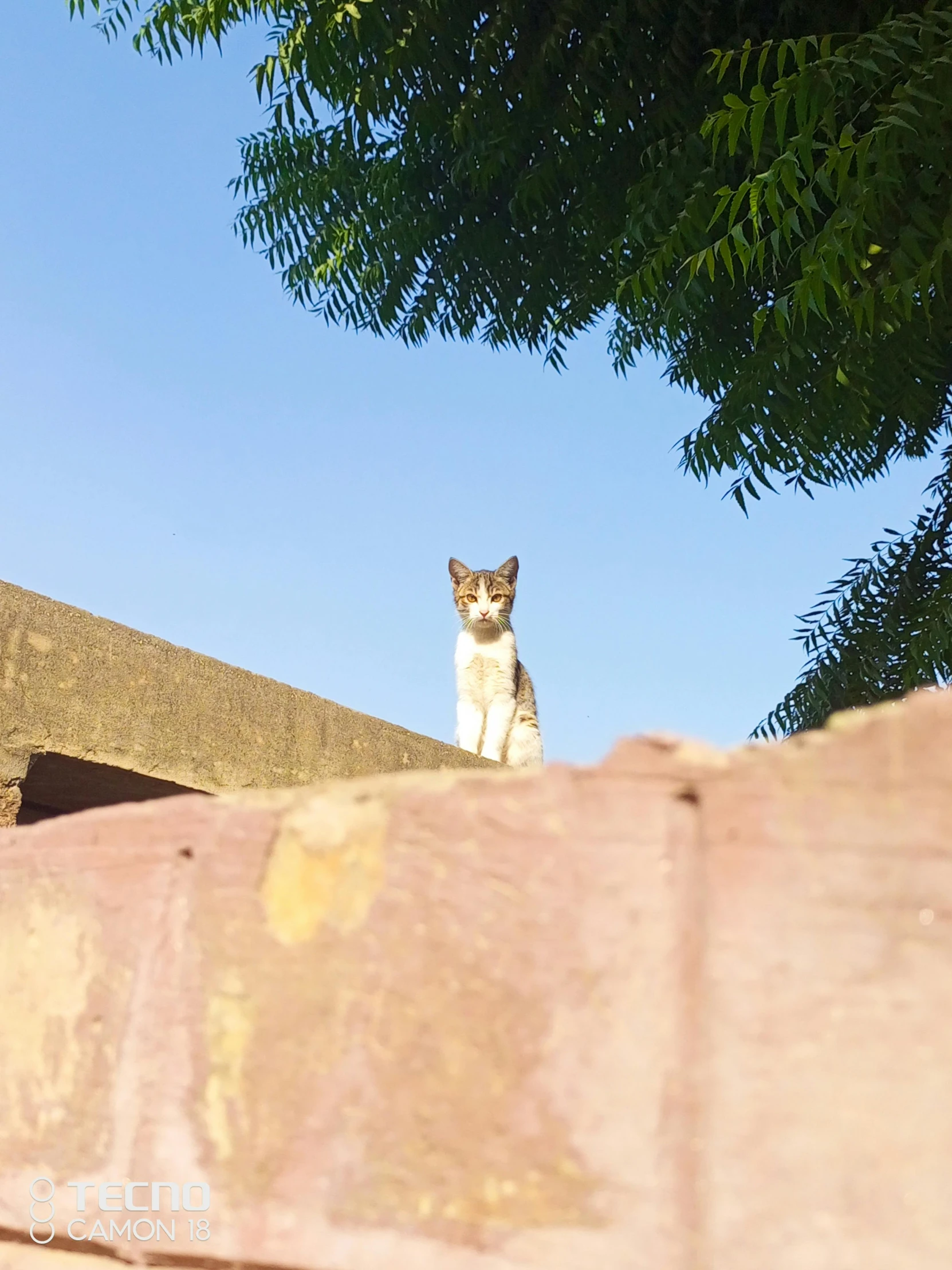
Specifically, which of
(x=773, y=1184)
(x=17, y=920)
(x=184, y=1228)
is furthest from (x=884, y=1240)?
(x=17, y=920)

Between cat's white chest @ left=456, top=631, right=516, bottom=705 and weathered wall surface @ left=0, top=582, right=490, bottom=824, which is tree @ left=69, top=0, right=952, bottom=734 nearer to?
cat's white chest @ left=456, top=631, right=516, bottom=705

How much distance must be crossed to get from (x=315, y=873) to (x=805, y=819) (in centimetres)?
53

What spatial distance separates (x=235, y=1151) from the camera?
1.17 m

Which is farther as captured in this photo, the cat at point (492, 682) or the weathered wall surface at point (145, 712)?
the cat at point (492, 682)

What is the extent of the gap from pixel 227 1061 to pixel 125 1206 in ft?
0.74

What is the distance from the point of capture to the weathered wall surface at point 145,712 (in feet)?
7.29

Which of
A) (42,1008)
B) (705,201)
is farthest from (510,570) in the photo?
(42,1008)

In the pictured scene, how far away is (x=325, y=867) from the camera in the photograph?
119 centimetres

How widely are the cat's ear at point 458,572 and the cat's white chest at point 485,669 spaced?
0.71m

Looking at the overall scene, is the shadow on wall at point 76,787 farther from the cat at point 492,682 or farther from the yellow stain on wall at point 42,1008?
the cat at point 492,682

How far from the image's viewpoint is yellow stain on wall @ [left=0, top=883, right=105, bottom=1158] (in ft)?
4.41

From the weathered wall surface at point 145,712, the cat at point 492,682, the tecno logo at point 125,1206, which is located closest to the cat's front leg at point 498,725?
the cat at point 492,682

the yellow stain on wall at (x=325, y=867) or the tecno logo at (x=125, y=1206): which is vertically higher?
the yellow stain on wall at (x=325, y=867)

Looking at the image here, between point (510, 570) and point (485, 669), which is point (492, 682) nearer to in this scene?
point (485, 669)
